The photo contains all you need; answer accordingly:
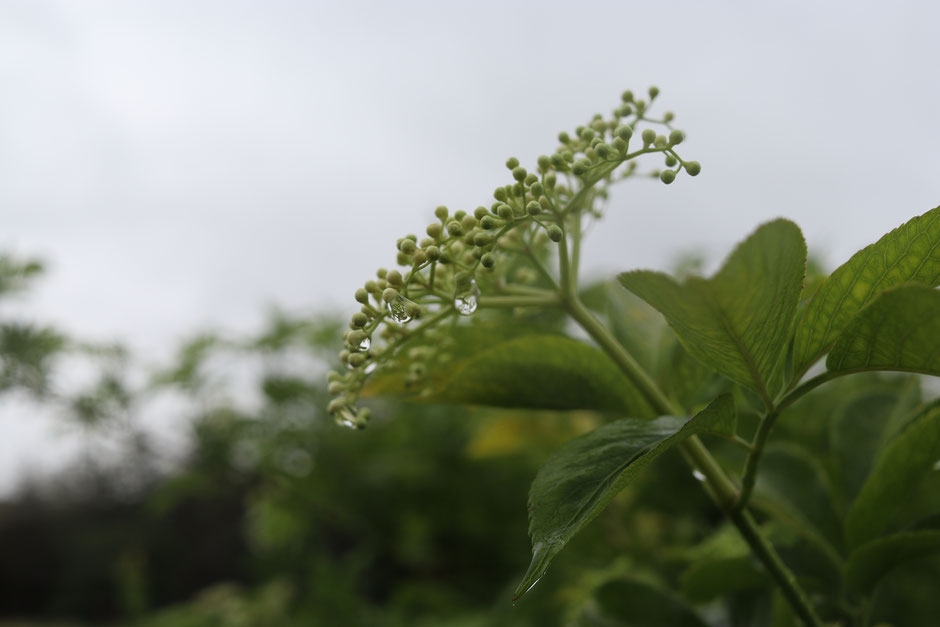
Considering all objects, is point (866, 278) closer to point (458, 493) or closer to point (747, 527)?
point (747, 527)

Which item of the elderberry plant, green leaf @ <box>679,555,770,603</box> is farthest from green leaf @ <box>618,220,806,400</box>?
green leaf @ <box>679,555,770,603</box>

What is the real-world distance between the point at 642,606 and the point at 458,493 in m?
1.34

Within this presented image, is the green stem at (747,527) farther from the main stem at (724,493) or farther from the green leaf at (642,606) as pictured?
the green leaf at (642,606)

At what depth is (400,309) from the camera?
1.63 ft

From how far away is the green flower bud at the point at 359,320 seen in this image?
50cm

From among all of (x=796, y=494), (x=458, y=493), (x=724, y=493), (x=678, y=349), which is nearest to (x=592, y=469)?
(x=724, y=493)

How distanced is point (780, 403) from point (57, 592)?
6.62m

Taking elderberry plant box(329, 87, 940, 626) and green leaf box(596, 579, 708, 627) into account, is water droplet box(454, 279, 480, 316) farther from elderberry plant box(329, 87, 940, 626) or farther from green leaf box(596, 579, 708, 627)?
green leaf box(596, 579, 708, 627)

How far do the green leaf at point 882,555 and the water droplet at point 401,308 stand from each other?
0.41 meters

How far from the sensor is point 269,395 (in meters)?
2.07

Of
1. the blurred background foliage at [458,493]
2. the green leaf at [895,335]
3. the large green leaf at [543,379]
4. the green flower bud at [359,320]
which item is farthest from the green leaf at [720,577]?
the green flower bud at [359,320]

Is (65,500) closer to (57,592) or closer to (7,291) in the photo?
(57,592)

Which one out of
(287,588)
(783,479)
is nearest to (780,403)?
(783,479)

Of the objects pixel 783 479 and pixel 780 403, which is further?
pixel 783 479
